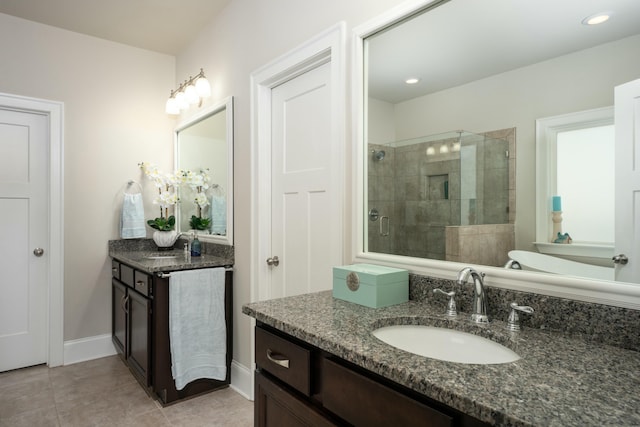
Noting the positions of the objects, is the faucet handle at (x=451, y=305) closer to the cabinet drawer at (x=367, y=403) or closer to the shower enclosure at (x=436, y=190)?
the shower enclosure at (x=436, y=190)

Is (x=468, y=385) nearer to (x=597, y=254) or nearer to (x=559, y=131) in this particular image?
(x=597, y=254)

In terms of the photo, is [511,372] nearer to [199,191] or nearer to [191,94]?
[199,191]

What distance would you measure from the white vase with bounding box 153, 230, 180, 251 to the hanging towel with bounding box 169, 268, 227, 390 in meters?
0.92

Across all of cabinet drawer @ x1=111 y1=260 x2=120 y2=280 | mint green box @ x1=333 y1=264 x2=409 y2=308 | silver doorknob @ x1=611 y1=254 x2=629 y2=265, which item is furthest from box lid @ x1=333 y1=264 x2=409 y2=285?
cabinet drawer @ x1=111 y1=260 x2=120 y2=280

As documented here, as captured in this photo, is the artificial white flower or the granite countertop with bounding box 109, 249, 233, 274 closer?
the granite countertop with bounding box 109, 249, 233, 274

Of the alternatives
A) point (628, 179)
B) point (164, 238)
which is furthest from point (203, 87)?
point (628, 179)

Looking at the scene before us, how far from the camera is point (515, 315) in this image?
41.3 inches

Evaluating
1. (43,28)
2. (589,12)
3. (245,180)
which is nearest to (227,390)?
(245,180)

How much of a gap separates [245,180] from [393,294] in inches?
59.7

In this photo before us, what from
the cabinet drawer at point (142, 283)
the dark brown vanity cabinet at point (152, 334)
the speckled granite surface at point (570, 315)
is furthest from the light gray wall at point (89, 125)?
the speckled granite surface at point (570, 315)

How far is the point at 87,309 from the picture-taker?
10.5 feet

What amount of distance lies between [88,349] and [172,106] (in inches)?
87.5

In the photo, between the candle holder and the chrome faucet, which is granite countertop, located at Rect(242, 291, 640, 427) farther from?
the candle holder

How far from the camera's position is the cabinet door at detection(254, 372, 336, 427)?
1039 mm
